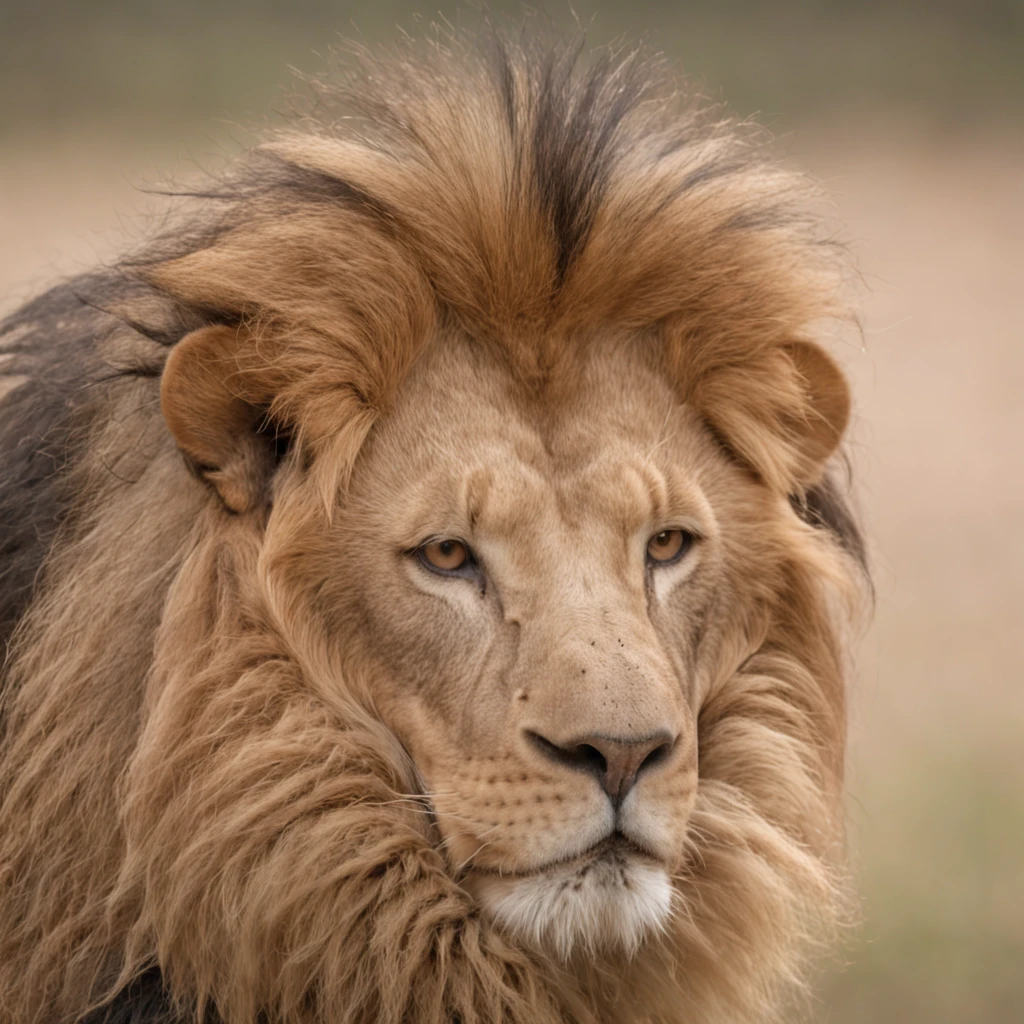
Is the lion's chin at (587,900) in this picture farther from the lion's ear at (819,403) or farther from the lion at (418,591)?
the lion's ear at (819,403)

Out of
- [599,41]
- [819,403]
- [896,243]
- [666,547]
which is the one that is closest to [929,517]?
[896,243]

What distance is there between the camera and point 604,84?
7.34 ft

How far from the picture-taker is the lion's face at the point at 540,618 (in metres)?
1.89

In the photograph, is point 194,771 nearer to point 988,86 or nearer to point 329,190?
point 329,190

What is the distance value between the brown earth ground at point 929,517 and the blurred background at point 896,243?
0.05 ft

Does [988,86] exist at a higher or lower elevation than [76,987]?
lower

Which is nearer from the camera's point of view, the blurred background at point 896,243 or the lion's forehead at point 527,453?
the lion's forehead at point 527,453

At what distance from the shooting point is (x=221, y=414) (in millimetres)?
2025

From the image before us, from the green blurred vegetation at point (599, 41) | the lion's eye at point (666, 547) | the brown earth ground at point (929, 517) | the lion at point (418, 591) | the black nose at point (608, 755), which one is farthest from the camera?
the green blurred vegetation at point (599, 41)

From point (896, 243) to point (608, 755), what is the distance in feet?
27.4

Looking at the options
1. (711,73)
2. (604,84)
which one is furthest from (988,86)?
(604,84)

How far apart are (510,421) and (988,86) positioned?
997 centimetres

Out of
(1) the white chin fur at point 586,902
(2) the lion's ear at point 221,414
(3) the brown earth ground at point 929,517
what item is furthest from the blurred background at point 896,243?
(1) the white chin fur at point 586,902

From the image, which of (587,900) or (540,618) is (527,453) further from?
(587,900)
